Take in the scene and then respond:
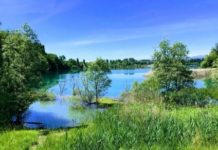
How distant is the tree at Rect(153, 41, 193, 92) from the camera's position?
34188 millimetres

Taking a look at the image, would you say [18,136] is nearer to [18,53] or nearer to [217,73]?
[18,53]

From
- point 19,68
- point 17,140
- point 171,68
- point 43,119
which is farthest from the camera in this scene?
point 171,68

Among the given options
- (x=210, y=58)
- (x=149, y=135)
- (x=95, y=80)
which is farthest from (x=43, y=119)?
(x=210, y=58)

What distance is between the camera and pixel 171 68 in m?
34.1

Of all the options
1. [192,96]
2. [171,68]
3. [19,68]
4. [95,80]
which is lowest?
[192,96]

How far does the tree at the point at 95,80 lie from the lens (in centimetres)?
3962

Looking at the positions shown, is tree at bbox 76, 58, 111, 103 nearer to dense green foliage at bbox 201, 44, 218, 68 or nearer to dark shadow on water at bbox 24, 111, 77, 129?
dark shadow on water at bbox 24, 111, 77, 129

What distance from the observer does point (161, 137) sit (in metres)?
9.97

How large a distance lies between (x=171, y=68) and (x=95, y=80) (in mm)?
9373

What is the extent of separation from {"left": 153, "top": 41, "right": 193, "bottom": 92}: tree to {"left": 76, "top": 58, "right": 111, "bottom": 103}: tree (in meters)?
7.24

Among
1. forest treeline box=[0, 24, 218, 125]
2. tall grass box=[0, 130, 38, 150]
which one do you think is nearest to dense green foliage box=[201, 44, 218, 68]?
forest treeline box=[0, 24, 218, 125]

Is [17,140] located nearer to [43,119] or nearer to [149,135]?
[149,135]

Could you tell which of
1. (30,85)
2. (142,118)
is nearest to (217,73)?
(30,85)

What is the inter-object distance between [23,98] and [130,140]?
16850 mm
